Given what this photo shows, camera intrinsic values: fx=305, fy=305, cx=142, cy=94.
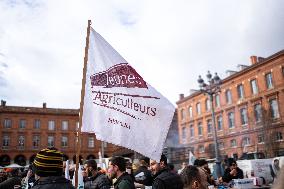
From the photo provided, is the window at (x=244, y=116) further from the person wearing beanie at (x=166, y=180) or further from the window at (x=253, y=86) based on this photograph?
the person wearing beanie at (x=166, y=180)

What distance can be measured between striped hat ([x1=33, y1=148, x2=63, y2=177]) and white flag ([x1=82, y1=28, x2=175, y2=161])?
57.1 inches

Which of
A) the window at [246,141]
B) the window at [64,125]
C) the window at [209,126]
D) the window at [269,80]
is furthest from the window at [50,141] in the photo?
the window at [269,80]

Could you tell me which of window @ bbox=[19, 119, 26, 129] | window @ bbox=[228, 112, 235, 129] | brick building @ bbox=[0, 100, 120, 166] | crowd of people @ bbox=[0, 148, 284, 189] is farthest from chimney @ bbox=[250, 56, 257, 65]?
window @ bbox=[19, 119, 26, 129]

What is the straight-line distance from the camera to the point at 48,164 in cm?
285

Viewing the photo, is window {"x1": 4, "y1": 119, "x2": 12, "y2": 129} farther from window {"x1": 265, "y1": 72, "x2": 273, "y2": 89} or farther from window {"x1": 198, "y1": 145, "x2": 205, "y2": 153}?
window {"x1": 265, "y1": 72, "x2": 273, "y2": 89}

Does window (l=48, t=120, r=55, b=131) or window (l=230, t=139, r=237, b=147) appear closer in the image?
window (l=230, t=139, r=237, b=147)

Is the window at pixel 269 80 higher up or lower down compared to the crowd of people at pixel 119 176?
higher up

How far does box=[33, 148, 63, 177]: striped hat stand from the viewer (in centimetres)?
281

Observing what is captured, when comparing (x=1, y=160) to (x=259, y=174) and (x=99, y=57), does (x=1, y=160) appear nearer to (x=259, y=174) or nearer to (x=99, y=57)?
(x=259, y=174)

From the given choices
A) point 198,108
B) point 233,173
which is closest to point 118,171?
point 233,173

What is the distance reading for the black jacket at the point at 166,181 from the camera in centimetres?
425

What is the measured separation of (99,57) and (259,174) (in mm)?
11948

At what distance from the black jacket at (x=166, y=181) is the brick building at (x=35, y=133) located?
4872cm

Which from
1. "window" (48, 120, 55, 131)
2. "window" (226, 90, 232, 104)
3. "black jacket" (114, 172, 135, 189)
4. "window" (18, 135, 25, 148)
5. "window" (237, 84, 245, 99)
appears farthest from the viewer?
"window" (48, 120, 55, 131)
